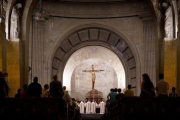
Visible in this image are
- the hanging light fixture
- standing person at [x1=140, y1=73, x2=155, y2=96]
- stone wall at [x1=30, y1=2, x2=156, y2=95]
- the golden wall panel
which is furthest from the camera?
stone wall at [x1=30, y1=2, x2=156, y2=95]

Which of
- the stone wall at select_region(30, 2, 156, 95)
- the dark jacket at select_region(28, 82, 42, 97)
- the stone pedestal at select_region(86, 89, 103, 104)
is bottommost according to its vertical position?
the stone pedestal at select_region(86, 89, 103, 104)

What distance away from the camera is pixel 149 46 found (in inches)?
806

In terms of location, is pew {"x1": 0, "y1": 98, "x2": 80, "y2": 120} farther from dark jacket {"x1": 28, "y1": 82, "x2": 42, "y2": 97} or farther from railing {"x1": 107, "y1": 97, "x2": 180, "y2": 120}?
railing {"x1": 107, "y1": 97, "x2": 180, "y2": 120}

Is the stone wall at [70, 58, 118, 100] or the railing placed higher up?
the stone wall at [70, 58, 118, 100]

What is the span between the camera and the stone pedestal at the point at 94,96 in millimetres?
29250

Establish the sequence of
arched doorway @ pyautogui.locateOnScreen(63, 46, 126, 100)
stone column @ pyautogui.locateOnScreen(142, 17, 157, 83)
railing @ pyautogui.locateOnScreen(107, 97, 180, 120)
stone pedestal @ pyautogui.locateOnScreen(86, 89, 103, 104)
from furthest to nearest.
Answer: stone pedestal @ pyautogui.locateOnScreen(86, 89, 103, 104) < arched doorway @ pyautogui.locateOnScreen(63, 46, 126, 100) < stone column @ pyautogui.locateOnScreen(142, 17, 157, 83) < railing @ pyautogui.locateOnScreen(107, 97, 180, 120)

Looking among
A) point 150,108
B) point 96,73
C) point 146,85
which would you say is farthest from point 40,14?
point 96,73

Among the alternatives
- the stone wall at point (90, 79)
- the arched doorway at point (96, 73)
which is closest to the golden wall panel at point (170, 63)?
the arched doorway at point (96, 73)

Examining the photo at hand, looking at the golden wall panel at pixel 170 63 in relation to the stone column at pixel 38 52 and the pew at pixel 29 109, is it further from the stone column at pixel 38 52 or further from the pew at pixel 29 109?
the stone column at pixel 38 52

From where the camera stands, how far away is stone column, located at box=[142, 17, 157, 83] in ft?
66.4

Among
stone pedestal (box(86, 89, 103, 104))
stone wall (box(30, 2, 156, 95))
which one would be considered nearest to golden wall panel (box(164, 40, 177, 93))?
stone wall (box(30, 2, 156, 95))

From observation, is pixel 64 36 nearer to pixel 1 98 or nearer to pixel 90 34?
pixel 90 34

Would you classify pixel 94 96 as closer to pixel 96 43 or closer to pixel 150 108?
pixel 96 43

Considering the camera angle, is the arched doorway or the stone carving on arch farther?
the arched doorway
